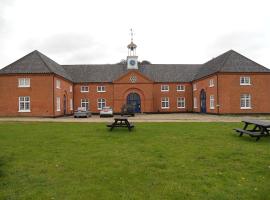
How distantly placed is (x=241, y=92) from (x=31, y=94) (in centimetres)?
2639

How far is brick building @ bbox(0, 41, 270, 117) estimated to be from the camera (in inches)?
1400

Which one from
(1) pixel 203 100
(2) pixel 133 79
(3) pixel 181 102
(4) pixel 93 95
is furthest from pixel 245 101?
(4) pixel 93 95

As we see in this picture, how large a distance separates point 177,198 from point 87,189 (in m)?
1.95

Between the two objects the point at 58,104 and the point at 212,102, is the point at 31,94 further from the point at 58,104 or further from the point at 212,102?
the point at 212,102

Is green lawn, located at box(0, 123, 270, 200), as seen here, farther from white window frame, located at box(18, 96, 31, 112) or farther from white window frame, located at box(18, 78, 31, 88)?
white window frame, located at box(18, 78, 31, 88)

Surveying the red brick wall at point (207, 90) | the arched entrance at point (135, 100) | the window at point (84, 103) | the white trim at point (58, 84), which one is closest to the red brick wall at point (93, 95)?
the window at point (84, 103)

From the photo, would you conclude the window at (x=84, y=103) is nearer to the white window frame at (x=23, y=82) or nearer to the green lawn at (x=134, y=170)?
the white window frame at (x=23, y=82)

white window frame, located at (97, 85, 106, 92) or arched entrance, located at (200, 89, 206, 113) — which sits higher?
white window frame, located at (97, 85, 106, 92)

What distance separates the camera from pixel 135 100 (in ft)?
154

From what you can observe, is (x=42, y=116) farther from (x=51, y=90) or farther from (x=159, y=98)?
(x=159, y=98)

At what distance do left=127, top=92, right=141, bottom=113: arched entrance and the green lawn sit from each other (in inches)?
1350

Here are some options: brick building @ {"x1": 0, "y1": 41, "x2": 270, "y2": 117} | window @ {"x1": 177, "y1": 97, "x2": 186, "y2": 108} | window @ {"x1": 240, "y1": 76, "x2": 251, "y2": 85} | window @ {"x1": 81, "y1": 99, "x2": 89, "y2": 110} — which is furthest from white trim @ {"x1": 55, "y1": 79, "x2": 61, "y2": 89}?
window @ {"x1": 240, "y1": 76, "x2": 251, "y2": 85}

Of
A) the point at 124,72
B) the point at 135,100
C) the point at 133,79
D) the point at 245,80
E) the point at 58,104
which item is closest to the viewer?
the point at 245,80

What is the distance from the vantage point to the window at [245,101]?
3684 centimetres
